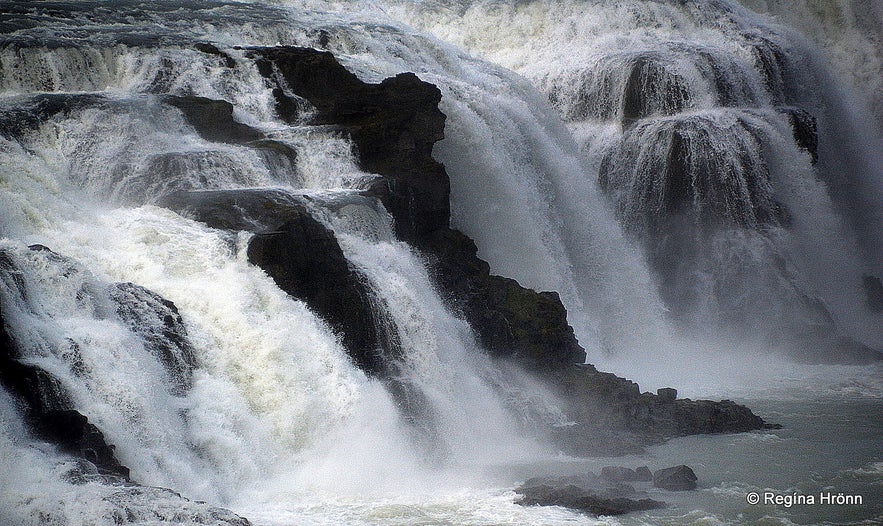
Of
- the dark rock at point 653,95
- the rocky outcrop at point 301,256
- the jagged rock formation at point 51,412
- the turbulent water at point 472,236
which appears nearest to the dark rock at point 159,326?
the turbulent water at point 472,236

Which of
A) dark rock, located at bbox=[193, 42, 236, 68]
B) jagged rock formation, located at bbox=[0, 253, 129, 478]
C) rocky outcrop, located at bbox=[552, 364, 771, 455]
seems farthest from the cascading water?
jagged rock formation, located at bbox=[0, 253, 129, 478]

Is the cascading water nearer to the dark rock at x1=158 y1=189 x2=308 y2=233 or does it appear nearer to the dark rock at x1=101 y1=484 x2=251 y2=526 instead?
the dark rock at x1=158 y1=189 x2=308 y2=233

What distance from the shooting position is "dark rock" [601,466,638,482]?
15.2 metres

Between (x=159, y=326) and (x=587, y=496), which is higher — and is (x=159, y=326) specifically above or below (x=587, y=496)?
above

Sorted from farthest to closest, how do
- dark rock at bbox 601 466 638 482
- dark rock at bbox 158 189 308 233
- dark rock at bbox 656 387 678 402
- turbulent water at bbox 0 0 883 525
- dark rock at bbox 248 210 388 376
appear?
dark rock at bbox 656 387 678 402
dark rock at bbox 158 189 308 233
dark rock at bbox 248 210 388 376
dark rock at bbox 601 466 638 482
turbulent water at bbox 0 0 883 525

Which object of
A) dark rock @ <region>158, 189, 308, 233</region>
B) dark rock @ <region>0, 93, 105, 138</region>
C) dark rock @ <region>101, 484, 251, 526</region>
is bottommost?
dark rock @ <region>101, 484, 251, 526</region>

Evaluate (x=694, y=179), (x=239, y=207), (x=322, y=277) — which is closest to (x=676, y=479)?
(x=322, y=277)

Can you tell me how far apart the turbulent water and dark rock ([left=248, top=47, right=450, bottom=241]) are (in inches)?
22.2

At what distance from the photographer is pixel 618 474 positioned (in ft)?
50.0

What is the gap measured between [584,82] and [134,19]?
13218mm

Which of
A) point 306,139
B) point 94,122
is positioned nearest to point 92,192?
point 94,122

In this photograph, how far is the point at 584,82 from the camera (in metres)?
32.0

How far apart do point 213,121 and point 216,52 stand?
3.39 metres

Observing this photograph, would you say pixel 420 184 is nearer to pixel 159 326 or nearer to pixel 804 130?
pixel 159 326
